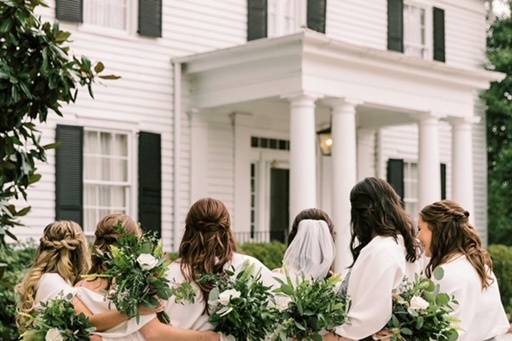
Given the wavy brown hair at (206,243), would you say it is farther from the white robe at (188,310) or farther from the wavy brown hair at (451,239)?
the wavy brown hair at (451,239)

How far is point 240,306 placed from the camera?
618 cm

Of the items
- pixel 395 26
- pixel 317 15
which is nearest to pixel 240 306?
pixel 317 15

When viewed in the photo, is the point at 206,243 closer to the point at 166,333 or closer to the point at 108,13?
the point at 166,333

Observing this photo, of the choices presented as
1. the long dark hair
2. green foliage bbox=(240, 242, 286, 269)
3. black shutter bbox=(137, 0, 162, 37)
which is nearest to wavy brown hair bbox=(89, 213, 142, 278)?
the long dark hair

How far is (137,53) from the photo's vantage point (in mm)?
18594

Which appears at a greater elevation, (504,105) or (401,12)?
(401,12)

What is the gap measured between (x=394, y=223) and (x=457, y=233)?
34.6 inches

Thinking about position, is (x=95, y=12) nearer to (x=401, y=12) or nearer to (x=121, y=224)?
(x=401, y=12)

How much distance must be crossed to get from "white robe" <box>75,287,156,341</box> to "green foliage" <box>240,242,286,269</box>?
11773 mm

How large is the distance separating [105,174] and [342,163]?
3.89 m

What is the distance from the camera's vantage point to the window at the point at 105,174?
1772 centimetres

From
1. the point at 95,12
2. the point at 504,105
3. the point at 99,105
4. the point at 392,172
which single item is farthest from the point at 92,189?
the point at 504,105

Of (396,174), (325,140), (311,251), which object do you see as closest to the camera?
(311,251)

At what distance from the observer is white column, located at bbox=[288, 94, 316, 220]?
17.6 meters
